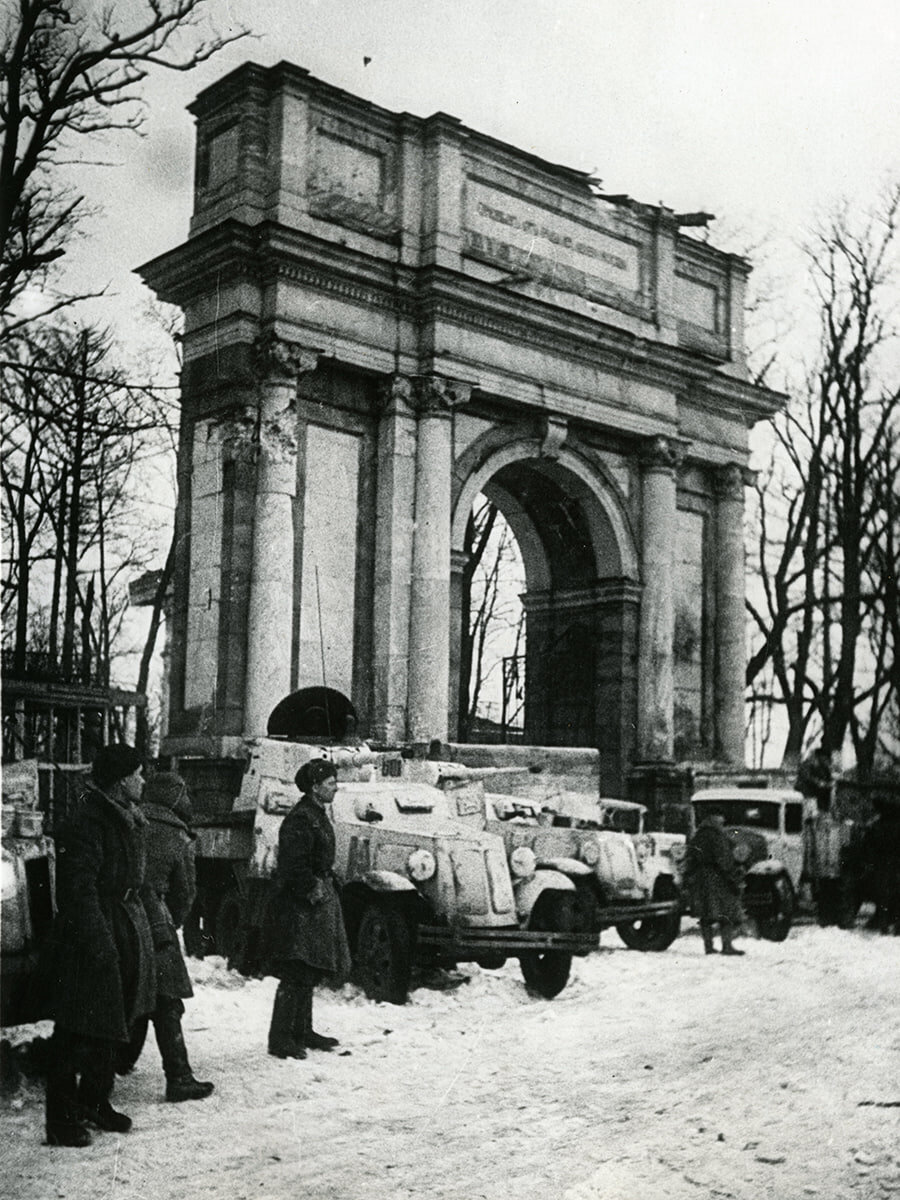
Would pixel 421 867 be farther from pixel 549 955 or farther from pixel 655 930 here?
pixel 655 930

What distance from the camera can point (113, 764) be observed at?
18.3 feet

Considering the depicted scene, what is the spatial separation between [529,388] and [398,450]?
2.08 metres

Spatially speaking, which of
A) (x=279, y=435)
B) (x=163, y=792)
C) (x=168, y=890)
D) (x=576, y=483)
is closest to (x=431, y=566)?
(x=279, y=435)

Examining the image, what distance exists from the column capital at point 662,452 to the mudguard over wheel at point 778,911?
24.8 ft

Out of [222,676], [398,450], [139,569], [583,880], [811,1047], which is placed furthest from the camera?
[398,450]

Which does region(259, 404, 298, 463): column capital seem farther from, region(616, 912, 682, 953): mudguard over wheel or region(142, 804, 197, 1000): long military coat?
region(142, 804, 197, 1000): long military coat

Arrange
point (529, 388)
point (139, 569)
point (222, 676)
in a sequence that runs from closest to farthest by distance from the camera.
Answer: point (139, 569) → point (222, 676) → point (529, 388)

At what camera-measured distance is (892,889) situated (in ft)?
30.6

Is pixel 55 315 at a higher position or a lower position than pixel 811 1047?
higher

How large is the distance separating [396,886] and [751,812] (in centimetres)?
587

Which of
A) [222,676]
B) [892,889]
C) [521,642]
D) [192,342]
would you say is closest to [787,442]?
[892,889]

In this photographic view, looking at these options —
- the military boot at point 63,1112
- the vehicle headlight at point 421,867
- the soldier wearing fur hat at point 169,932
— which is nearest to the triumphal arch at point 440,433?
the vehicle headlight at point 421,867

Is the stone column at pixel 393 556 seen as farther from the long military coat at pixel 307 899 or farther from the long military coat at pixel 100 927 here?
the long military coat at pixel 100 927

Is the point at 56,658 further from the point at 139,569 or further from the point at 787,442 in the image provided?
the point at 787,442
